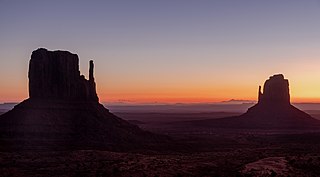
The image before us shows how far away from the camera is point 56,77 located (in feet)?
262

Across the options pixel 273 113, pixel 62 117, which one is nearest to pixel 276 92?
pixel 273 113

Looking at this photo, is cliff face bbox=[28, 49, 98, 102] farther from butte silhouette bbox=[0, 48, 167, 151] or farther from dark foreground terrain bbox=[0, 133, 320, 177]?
dark foreground terrain bbox=[0, 133, 320, 177]

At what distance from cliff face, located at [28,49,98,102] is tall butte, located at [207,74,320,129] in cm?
7103

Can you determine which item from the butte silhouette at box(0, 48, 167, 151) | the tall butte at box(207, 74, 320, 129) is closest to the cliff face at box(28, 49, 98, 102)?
the butte silhouette at box(0, 48, 167, 151)

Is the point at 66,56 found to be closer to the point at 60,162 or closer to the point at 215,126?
the point at 60,162

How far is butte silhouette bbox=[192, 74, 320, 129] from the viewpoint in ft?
448

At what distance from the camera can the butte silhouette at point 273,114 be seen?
Result: 448 ft

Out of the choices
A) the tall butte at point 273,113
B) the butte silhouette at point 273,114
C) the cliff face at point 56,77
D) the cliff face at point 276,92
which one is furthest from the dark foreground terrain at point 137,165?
the cliff face at point 276,92

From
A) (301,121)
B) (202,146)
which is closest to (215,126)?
(301,121)

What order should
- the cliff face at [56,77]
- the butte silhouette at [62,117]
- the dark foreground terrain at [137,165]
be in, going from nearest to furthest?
1. the dark foreground terrain at [137,165]
2. the butte silhouette at [62,117]
3. the cliff face at [56,77]

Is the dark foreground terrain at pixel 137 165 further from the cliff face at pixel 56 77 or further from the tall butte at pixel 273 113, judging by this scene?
the tall butte at pixel 273 113

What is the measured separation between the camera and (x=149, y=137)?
82.2 metres

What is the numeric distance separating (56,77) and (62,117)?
344 inches

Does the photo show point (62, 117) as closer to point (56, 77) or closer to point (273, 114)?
point (56, 77)
